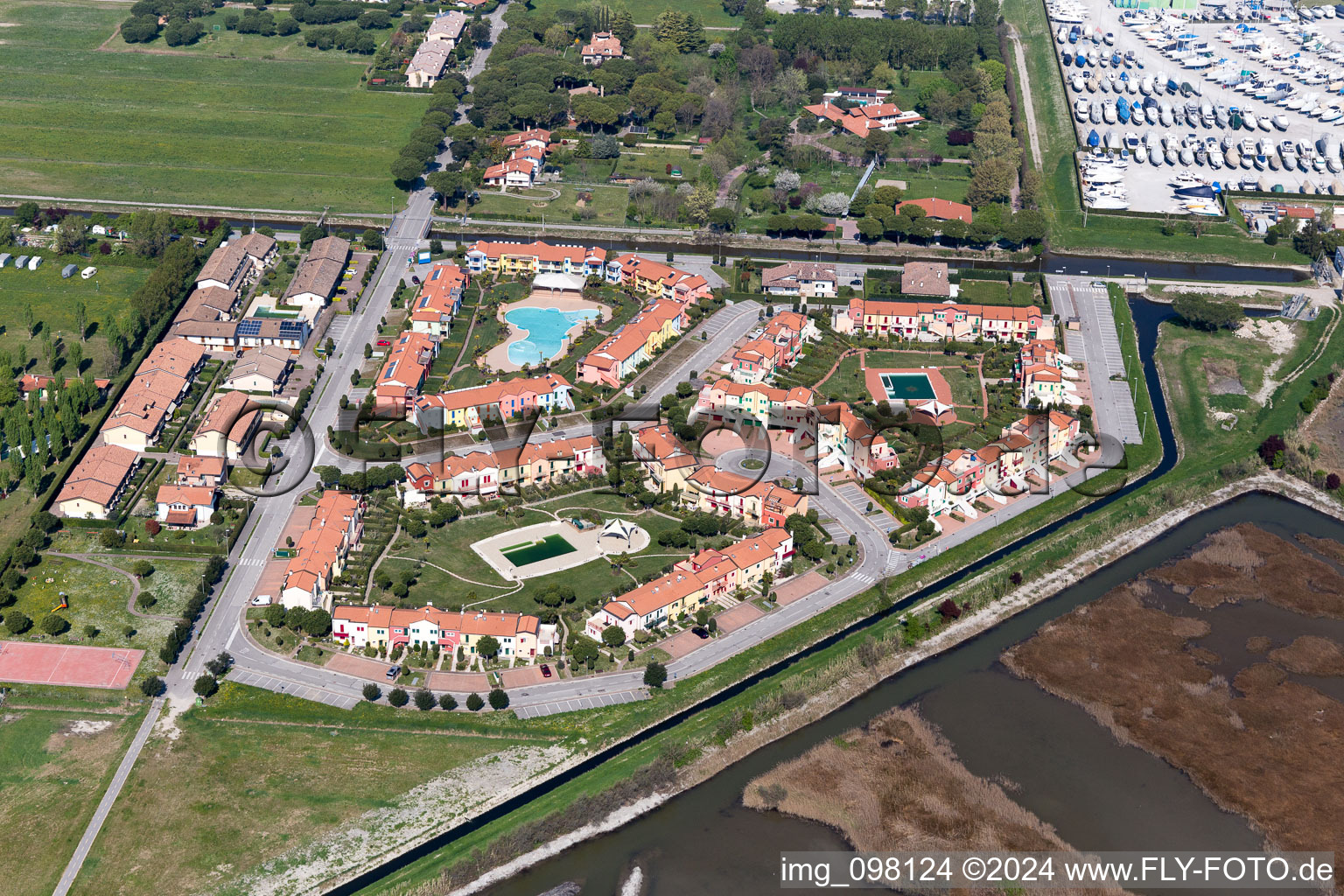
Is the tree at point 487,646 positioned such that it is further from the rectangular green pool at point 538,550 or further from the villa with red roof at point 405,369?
the villa with red roof at point 405,369

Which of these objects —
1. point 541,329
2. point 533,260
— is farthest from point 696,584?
point 533,260

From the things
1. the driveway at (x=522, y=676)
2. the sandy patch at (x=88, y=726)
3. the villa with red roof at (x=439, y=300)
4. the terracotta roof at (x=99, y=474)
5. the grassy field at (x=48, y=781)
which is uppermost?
the grassy field at (x=48, y=781)

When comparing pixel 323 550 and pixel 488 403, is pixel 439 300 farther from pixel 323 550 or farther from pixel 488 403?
pixel 323 550

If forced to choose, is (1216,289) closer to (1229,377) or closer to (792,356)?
(1229,377)

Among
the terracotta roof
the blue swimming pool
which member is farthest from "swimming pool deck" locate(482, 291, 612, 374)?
the terracotta roof

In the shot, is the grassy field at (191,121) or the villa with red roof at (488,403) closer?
the villa with red roof at (488,403)

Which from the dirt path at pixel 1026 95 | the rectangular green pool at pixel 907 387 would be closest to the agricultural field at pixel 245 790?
the rectangular green pool at pixel 907 387
